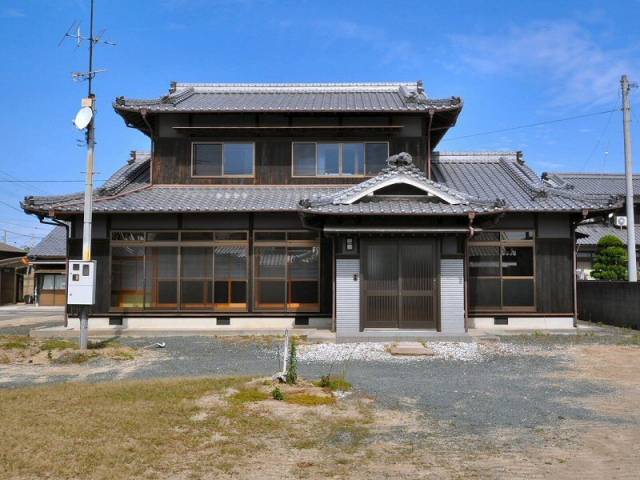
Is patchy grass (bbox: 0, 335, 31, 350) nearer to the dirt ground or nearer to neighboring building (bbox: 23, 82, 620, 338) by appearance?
neighboring building (bbox: 23, 82, 620, 338)

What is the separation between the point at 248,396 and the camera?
23.7 feet

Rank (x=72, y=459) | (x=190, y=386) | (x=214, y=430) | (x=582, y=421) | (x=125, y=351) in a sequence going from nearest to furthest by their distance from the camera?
1. (x=72, y=459)
2. (x=214, y=430)
3. (x=582, y=421)
4. (x=190, y=386)
5. (x=125, y=351)

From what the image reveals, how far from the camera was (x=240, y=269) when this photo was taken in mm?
15172

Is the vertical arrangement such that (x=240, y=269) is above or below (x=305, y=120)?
below

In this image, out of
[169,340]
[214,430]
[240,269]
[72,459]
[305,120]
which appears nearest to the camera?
[72,459]

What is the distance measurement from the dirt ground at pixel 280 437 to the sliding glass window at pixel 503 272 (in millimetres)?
7250

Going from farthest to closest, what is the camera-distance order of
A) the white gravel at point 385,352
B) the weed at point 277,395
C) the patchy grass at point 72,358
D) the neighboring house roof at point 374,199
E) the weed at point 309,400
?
the neighboring house roof at point 374,199
the white gravel at point 385,352
the patchy grass at point 72,358
the weed at point 277,395
the weed at point 309,400

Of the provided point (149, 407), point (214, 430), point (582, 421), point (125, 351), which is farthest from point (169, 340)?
point (582, 421)

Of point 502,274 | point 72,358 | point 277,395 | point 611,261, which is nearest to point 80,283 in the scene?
point 72,358

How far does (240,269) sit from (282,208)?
222 cm

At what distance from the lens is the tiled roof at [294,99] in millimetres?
16031

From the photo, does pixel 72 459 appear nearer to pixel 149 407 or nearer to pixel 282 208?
pixel 149 407

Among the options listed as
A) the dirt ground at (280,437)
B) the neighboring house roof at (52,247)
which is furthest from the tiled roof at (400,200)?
the neighboring house roof at (52,247)

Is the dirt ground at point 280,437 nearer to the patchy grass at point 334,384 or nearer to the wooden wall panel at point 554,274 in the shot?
the patchy grass at point 334,384
